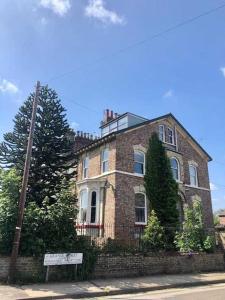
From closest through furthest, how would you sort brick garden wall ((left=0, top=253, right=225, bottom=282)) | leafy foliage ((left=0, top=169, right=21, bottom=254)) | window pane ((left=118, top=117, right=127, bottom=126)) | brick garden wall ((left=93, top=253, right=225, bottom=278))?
1. brick garden wall ((left=0, top=253, right=225, bottom=282))
2. leafy foliage ((left=0, top=169, right=21, bottom=254))
3. brick garden wall ((left=93, top=253, right=225, bottom=278))
4. window pane ((left=118, top=117, right=127, bottom=126))

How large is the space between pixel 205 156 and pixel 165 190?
8.99 metres

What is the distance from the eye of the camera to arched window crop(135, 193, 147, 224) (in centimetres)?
2320

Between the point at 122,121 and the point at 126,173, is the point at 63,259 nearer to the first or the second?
the point at 126,173

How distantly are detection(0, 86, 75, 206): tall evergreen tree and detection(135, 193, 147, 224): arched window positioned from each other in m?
5.12

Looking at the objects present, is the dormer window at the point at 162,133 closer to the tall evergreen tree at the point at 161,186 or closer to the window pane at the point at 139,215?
the tall evergreen tree at the point at 161,186

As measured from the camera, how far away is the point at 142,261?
16125mm

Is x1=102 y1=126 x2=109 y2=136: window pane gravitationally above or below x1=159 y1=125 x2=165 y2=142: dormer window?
above

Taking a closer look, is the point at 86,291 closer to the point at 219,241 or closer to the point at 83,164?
the point at 219,241

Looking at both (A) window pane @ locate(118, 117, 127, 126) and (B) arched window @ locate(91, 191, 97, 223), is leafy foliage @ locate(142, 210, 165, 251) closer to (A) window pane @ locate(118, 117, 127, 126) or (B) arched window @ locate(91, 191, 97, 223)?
(B) arched window @ locate(91, 191, 97, 223)

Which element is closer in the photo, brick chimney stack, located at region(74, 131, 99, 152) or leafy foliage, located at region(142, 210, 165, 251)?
leafy foliage, located at region(142, 210, 165, 251)

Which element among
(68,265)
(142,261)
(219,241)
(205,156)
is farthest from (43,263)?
(205,156)

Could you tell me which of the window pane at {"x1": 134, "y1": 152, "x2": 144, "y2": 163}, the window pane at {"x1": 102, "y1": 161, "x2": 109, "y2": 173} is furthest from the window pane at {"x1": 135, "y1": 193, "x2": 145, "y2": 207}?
the window pane at {"x1": 102, "y1": 161, "x2": 109, "y2": 173}

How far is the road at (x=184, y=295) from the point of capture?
37.2ft

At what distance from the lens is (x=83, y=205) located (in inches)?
950
